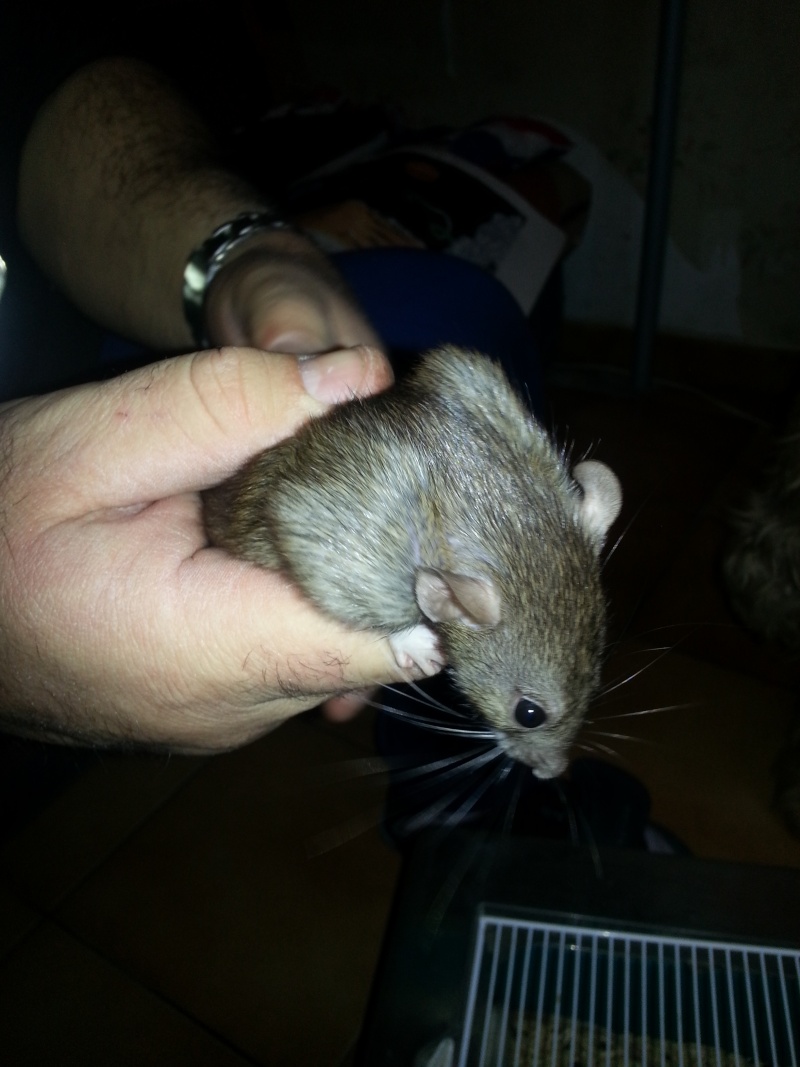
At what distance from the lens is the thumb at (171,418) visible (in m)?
1.08

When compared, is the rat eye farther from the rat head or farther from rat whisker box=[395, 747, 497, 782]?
rat whisker box=[395, 747, 497, 782]

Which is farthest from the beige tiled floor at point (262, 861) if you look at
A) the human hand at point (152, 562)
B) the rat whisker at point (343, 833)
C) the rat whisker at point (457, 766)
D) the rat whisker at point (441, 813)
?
the human hand at point (152, 562)

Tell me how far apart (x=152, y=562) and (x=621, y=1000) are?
1173 mm

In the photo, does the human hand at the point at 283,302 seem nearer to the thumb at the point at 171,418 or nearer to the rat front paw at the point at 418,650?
the thumb at the point at 171,418

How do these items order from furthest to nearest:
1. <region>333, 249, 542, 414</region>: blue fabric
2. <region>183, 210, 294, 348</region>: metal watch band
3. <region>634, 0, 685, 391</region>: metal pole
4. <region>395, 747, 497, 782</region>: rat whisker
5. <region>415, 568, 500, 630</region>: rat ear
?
<region>634, 0, 685, 391</region>: metal pole, <region>333, 249, 542, 414</region>: blue fabric, <region>183, 210, 294, 348</region>: metal watch band, <region>395, 747, 497, 782</region>: rat whisker, <region>415, 568, 500, 630</region>: rat ear

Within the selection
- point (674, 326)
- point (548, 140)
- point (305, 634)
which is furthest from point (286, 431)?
point (674, 326)

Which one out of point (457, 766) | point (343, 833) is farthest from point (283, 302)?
point (343, 833)

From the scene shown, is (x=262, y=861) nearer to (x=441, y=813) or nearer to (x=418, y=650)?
(x=441, y=813)

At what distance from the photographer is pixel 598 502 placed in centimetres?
114

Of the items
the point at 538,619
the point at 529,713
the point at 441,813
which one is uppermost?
the point at 538,619

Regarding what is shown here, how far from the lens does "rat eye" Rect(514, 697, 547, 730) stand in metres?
1.16

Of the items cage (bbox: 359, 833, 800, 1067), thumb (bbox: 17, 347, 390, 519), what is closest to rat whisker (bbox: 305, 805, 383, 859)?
cage (bbox: 359, 833, 800, 1067)

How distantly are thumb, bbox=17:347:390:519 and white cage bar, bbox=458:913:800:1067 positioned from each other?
1.02m

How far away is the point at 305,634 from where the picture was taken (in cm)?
117
